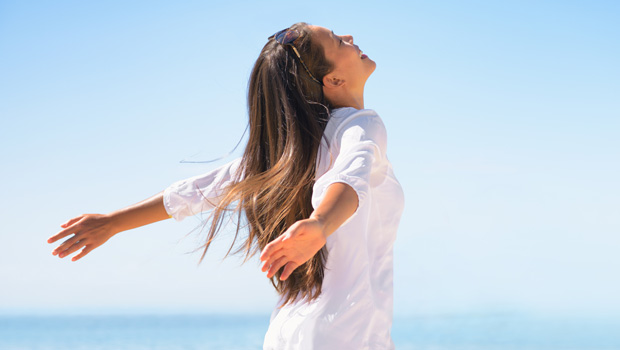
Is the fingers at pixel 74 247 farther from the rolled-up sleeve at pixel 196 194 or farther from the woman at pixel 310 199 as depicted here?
the rolled-up sleeve at pixel 196 194

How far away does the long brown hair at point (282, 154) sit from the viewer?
5.34 ft

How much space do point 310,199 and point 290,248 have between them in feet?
1.66

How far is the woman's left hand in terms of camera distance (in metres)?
1.15

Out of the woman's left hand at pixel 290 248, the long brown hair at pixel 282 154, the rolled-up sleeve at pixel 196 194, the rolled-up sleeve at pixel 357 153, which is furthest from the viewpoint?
the rolled-up sleeve at pixel 196 194

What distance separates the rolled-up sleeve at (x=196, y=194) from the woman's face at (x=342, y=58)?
1.39 ft

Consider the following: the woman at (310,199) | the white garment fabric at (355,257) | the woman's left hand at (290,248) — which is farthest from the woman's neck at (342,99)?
the woman's left hand at (290,248)

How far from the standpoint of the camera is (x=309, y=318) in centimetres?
152

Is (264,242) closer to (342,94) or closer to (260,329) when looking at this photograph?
(342,94)

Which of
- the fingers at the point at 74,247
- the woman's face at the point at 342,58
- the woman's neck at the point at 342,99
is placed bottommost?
the fingers at the point at 74,247

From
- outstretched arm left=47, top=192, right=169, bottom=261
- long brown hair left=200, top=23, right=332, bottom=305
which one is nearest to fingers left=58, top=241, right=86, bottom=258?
outstretched arm left=47, top=192, right=169, bottom=261

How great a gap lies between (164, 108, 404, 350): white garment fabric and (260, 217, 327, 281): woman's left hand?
0.17 metres

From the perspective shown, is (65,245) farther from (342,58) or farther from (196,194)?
(342,58)

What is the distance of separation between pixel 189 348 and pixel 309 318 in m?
9.15

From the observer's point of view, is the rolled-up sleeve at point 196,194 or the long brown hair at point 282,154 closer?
the long brown hair at point 282,154
